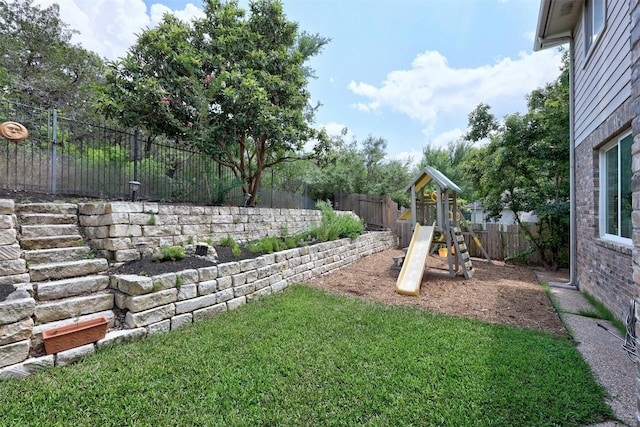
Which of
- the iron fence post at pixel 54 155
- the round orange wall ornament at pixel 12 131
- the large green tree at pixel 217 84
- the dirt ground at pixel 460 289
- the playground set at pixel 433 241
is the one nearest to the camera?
the dirt ground at pixel 460 289

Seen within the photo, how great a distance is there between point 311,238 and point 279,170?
4921mm

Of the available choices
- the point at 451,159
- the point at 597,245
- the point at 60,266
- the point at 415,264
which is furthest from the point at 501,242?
the point at 451,159

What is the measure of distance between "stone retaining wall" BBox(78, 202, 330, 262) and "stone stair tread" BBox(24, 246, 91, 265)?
19 cm

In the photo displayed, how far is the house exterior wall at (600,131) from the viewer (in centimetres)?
313

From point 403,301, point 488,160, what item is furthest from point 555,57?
point 403,301

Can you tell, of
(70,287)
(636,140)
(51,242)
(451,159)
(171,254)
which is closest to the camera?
(636,140)

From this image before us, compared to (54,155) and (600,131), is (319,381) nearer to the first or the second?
(600,131)

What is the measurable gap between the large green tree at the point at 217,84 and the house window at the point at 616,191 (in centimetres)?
543

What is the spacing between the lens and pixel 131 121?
17.3 ft

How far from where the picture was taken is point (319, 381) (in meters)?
2.11

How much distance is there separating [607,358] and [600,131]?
311cm

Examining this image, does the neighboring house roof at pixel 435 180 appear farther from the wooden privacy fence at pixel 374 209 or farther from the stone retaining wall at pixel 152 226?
the stone retaining wall at pixel 152 226

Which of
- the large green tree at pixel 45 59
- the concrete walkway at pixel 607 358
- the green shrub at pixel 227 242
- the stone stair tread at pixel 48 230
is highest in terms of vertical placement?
the large green tree at pixel 45 59

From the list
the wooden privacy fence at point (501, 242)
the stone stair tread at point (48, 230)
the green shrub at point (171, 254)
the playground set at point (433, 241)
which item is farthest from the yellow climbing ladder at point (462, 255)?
the stone stair tread at point (48, 230)
